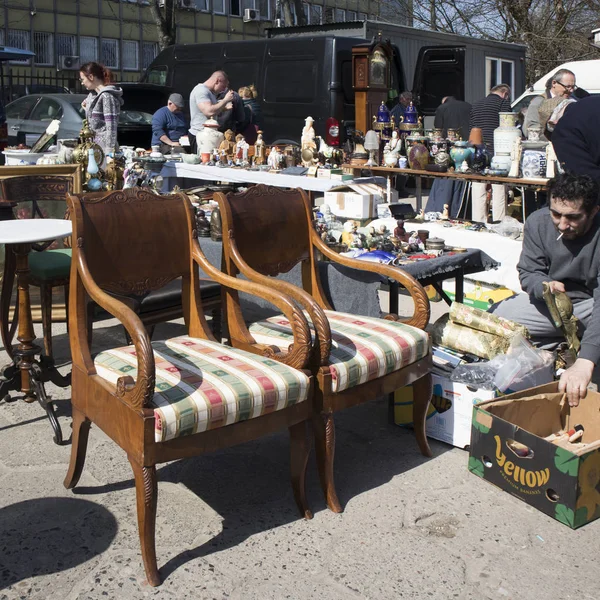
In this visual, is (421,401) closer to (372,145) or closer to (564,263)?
(564,263)

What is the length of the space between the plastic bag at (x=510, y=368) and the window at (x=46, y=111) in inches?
352

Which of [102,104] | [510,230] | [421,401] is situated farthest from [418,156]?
[421,401]

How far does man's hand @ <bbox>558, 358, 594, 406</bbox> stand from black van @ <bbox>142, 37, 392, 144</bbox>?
300 inches

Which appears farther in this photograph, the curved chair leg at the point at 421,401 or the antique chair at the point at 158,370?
the curved chair leg at the point at 421,401

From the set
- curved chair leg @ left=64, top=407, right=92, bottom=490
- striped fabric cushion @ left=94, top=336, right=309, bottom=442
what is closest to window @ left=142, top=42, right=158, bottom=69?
curved chair leg @ left=64, top=407, right=92, bottom=490

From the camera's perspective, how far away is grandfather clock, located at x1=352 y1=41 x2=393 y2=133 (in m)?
8.90

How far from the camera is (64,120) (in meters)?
10.9

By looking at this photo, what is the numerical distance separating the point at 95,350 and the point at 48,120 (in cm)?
754

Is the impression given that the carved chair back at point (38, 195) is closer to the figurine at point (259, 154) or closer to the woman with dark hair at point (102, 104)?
the woman with dark hair at point (102, 104)

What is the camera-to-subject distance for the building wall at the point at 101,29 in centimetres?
2564

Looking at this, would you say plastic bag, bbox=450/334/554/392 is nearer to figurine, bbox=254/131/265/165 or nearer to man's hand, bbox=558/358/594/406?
man's hand, bbox=558/358/594/406

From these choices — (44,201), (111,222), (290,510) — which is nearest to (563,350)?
(290,510)

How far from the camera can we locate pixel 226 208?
3.45 meters

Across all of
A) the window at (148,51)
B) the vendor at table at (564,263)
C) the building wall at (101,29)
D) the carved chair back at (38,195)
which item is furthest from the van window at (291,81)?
the window at (148,51)
